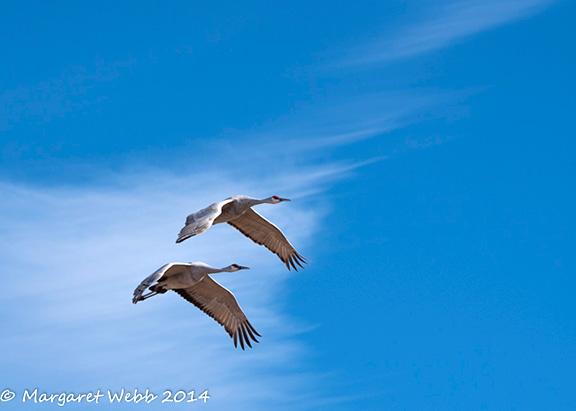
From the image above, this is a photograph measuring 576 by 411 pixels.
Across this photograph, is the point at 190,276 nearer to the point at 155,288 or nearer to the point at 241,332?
the point at 155,288

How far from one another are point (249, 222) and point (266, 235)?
2.81 feet

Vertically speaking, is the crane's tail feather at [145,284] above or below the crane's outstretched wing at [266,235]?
below

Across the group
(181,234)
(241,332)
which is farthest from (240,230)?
(181,234)

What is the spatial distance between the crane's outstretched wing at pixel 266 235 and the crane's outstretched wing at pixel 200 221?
2.69 meters

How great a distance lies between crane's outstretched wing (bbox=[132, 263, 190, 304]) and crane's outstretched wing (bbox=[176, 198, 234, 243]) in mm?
1232

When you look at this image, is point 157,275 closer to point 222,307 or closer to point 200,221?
point 200,221

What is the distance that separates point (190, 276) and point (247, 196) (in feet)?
9.15

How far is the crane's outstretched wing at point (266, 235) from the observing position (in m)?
25.7

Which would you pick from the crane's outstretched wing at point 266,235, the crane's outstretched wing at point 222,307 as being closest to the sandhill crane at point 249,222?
the crane's outstretched wing at point 266,235

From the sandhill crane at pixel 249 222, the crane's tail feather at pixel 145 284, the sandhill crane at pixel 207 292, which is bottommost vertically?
the crane's tail feather at pixel 145 284

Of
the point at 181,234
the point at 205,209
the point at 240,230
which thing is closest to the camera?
the point at 181,234

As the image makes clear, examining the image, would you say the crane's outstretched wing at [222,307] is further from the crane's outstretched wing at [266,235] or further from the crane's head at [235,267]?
the crane's outstretched wing at [266,235]

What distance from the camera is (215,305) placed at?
80.7 feet

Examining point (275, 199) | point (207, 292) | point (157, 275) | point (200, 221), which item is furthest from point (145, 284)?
point (275, 199)
